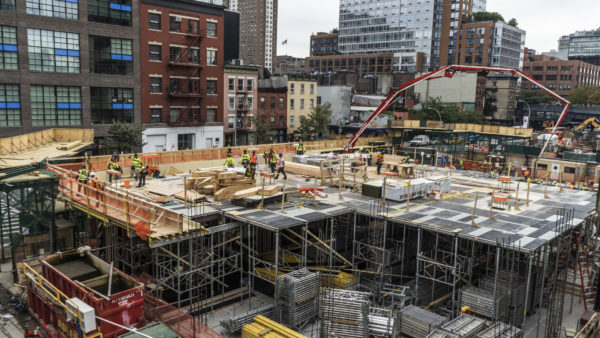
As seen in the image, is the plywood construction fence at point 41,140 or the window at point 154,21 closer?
the plywood construction fence at point 41,140

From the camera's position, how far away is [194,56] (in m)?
60.5

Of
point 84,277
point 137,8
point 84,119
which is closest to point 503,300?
point 84,277

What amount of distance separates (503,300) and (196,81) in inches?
1929

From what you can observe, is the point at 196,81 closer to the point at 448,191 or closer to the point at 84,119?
the point at 84,119

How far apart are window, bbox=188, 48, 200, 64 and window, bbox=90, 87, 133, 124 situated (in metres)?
9.06

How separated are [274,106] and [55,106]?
35.2 meters

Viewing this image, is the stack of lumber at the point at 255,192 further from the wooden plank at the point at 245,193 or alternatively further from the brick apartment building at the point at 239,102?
the brick apartment building at the point at 239,102

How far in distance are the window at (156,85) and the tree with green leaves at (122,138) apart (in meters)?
7.65

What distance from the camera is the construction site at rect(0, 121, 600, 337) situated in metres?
19.0

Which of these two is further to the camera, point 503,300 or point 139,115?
point 139,115

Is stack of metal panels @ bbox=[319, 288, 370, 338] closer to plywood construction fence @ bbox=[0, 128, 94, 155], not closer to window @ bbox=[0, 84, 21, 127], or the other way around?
plywood construction fence @ bbox=[0, 128, 94, 155]

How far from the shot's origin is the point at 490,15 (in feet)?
493

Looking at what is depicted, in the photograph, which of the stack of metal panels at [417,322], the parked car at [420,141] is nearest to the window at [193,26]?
the parked car at [420,141]

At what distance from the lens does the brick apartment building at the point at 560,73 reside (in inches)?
6270
